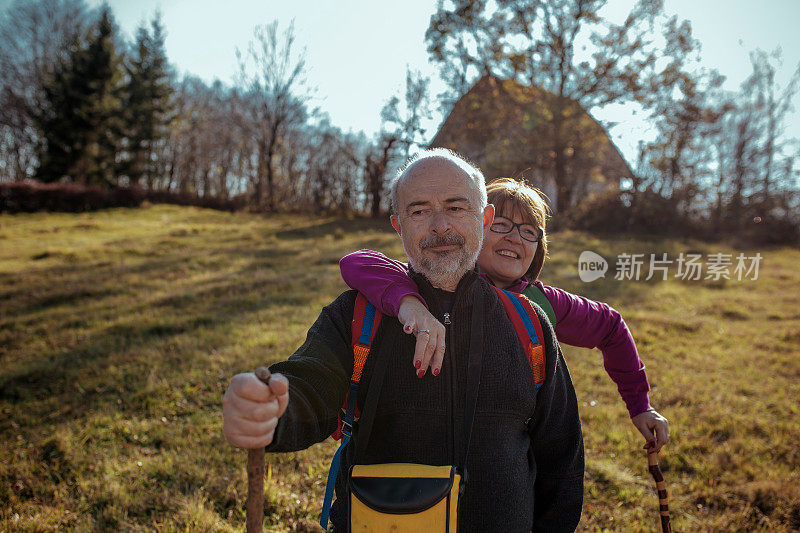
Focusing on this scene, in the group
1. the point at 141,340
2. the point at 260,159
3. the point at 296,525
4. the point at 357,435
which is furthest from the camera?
the point at 260,159

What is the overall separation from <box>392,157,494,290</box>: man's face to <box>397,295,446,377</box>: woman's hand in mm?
296

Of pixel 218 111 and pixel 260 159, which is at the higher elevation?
pixel 218 111

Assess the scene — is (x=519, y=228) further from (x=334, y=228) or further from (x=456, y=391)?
(x=334, y=228)

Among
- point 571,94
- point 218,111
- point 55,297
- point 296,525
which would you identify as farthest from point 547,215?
point 218,111

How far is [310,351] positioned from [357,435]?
33cm

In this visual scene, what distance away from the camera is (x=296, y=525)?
3.08 m

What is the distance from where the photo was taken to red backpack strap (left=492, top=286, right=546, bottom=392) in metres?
1.81

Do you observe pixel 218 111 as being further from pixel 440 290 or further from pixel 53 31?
pixel 440 290

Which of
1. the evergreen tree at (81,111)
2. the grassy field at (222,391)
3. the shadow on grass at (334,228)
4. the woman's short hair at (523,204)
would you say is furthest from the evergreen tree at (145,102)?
the woman's short hair at (523,204)

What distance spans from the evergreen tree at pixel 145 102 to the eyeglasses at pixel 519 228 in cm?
3453

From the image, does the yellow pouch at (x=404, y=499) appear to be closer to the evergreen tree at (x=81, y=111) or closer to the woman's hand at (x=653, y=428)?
the woman's hand at (x=653, y=428)

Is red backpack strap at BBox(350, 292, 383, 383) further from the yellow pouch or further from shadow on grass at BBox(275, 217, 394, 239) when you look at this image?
shadow on grass at BBox(275, 217, 394, 239)

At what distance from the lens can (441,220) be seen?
6.08 ft

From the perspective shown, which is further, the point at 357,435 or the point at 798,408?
the point at 798,408
